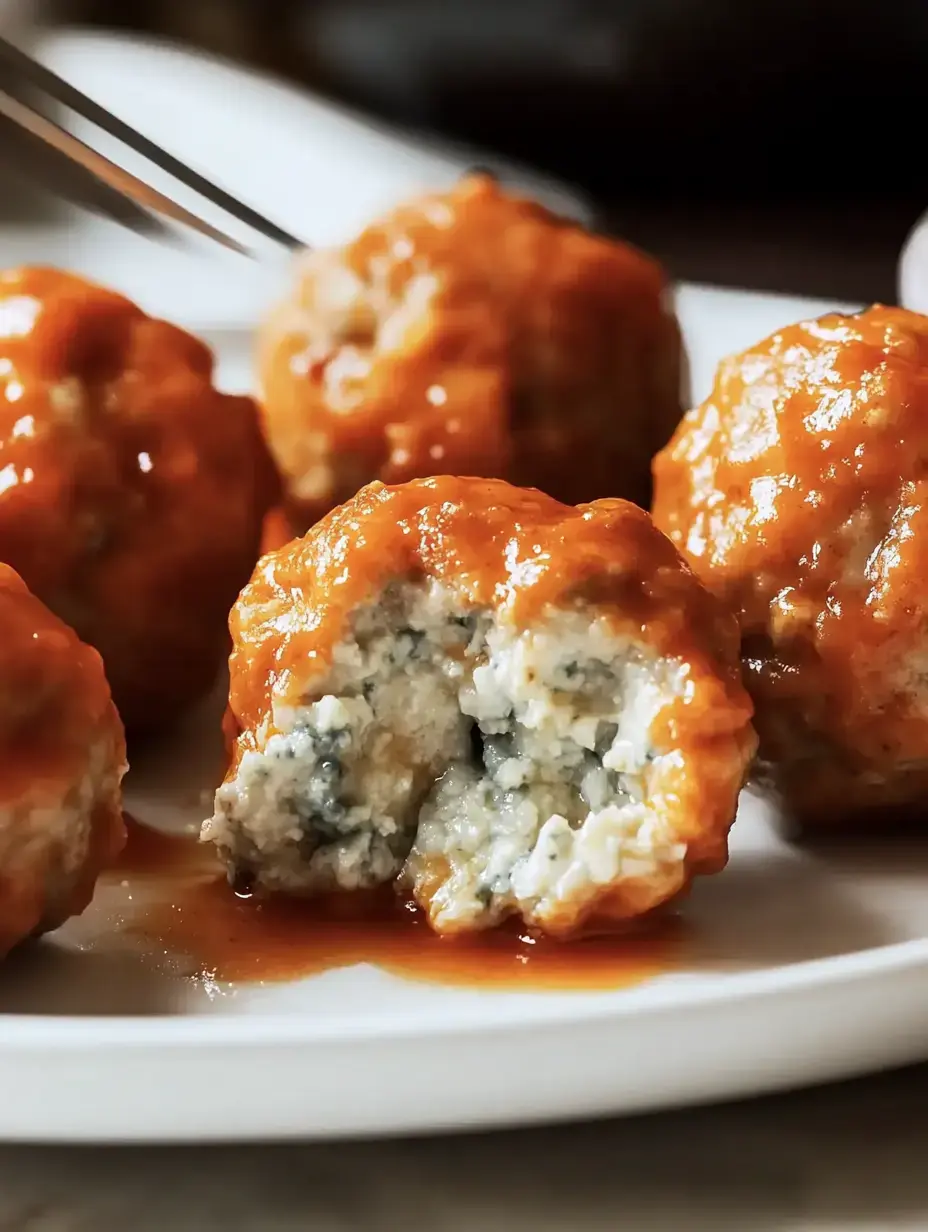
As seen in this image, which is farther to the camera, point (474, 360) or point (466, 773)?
Answer: point (474, 360)

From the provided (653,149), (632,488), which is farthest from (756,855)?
(653,149)

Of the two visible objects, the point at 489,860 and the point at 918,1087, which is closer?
the point at 918,1087

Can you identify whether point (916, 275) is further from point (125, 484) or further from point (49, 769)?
point (49, 769)

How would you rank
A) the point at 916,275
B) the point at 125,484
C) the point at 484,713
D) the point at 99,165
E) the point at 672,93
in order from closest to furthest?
the point at 484,713 → the point at 125,484 → the point at 99,165 → the point at 916,275 → the point at 672,93

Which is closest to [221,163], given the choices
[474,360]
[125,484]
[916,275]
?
[916,275]

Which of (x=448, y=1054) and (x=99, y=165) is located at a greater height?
(x=99, y=165)

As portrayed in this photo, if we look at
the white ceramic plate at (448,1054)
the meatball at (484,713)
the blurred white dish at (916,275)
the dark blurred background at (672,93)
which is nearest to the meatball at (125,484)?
the meatball at (484,713)

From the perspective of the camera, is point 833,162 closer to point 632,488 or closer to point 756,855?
point 632,488

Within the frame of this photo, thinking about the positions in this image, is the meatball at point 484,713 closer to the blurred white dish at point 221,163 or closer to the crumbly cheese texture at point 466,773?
the crumbly cheese texture at point 466,773
